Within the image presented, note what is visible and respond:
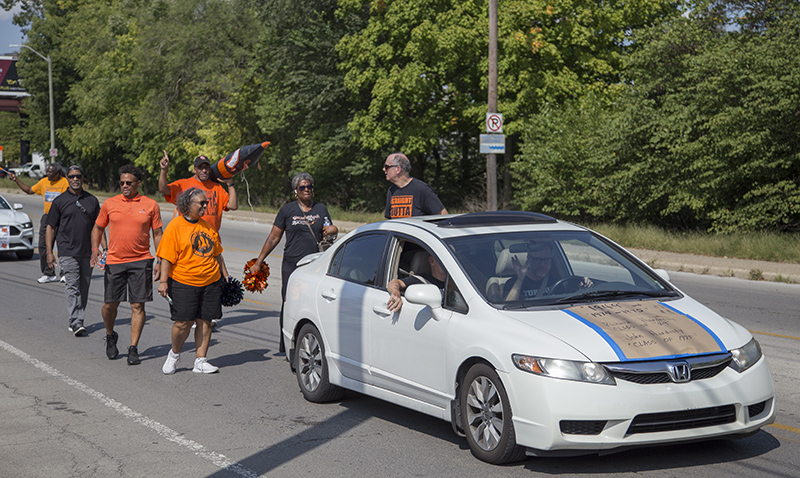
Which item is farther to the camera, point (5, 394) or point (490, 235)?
point (5, 394)

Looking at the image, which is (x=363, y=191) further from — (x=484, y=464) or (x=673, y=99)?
(x=484, y=464)

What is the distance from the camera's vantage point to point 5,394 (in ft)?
24.7

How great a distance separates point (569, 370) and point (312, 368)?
2893 millimetres

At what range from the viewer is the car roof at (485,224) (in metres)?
6.31

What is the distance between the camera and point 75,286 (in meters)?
10.7

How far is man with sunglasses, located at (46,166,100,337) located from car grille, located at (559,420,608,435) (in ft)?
24.4

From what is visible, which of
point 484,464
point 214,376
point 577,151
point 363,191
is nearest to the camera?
point 484,464

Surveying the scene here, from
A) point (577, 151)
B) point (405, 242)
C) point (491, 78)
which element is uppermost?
point (491, 78)

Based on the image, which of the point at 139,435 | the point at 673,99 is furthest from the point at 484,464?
the point at 673,99

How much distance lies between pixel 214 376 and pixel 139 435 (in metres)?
2.03

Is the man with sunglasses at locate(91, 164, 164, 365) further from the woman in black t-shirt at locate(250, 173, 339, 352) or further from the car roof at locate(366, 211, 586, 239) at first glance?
the car roof at locate(366, 211, 586, 239)

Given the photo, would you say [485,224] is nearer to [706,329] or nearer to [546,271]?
[546,271]

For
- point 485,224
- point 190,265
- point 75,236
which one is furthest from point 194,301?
point 75,236

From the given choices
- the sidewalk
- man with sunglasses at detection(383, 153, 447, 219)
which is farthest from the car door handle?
the sidewalk
